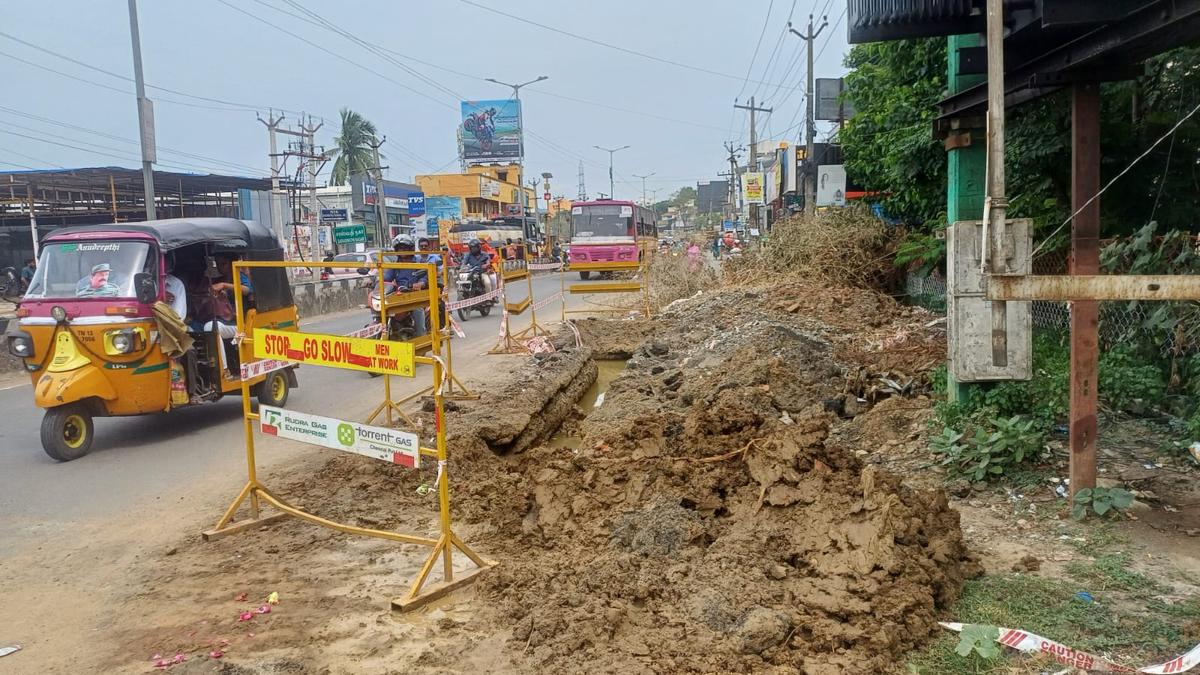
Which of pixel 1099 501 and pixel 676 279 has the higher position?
pixel 676 279

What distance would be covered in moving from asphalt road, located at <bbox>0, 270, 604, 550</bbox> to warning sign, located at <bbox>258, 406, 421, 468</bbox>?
71.3 inches

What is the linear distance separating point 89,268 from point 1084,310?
885cm

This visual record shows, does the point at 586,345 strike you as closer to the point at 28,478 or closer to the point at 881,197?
the point at 881,197

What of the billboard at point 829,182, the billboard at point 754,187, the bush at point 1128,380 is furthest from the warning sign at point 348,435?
the billboard at point 754,187

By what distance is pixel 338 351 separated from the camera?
525cm

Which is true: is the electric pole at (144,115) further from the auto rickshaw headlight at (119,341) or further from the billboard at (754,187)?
the billboard at (754,187)

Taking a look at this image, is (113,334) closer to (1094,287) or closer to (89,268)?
(89,268)

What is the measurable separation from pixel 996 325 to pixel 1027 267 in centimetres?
168

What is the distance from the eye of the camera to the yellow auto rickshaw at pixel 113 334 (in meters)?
7.89

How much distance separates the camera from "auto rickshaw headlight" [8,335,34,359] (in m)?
7.98

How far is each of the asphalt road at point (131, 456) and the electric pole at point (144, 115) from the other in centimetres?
660

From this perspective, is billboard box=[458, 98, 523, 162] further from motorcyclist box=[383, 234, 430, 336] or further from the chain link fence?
the chain link fence

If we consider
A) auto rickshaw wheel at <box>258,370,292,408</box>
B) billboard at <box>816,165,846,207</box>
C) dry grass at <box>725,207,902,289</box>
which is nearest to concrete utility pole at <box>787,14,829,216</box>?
billboard at <box>816,165,846,207</box>

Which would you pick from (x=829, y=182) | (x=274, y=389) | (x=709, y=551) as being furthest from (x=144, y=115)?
(x=829, y=182)
